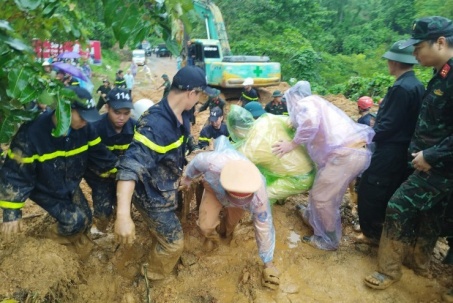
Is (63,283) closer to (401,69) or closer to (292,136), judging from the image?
(292,136)

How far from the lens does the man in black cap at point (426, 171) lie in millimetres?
2299

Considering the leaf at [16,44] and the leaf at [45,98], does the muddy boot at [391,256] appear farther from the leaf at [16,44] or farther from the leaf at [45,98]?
the leaf at [16,44]

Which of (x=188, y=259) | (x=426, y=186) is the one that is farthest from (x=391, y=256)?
(x=188, y=259)

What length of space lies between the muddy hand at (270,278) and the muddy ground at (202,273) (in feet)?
0.18

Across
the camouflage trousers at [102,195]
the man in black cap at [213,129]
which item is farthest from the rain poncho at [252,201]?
the man in black cap at [213,129]

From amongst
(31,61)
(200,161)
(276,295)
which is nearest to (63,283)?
(200,161)

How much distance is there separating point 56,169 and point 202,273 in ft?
4.55

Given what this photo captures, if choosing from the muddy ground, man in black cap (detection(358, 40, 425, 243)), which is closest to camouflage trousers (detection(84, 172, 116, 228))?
the muddy ground

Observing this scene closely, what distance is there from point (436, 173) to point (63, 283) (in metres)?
2.66

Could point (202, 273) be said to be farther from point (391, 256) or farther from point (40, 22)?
point (40, 22)

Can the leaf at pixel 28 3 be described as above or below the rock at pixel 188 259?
above

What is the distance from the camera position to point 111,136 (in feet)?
10.3

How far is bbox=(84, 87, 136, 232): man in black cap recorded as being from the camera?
3.02 meters

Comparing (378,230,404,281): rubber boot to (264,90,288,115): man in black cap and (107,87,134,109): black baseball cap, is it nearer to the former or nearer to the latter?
(107,87,134,109): black baseball cap
